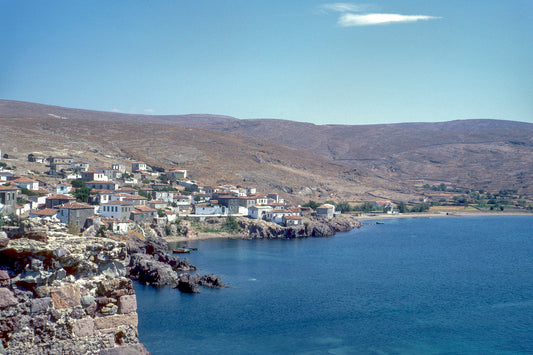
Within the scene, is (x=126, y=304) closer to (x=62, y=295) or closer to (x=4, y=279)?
(x=62, y=295)

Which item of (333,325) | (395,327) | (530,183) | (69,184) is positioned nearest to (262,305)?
(333,325)

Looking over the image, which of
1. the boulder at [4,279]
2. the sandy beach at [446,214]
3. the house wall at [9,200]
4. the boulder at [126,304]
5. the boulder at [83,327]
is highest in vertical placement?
the boulder at [4,279]

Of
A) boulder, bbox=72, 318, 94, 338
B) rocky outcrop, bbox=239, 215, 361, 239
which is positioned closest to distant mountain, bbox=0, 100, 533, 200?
rocky outcrop, bbox=239, 215, 361, 239

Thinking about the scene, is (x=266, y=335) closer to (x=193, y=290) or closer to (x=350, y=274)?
(x=193, y=290)

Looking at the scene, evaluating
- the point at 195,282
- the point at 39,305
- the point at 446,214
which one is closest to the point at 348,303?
the point at 195,282

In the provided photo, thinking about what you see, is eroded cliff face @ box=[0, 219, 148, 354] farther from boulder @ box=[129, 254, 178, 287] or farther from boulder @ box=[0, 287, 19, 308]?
boulder @ box=[129, 254, 178, 287]

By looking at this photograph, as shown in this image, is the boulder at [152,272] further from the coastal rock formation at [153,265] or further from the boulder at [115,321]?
the boulder at [115,321]

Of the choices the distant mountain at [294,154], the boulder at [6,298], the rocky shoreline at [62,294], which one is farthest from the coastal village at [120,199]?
the boulder at [6,298]
